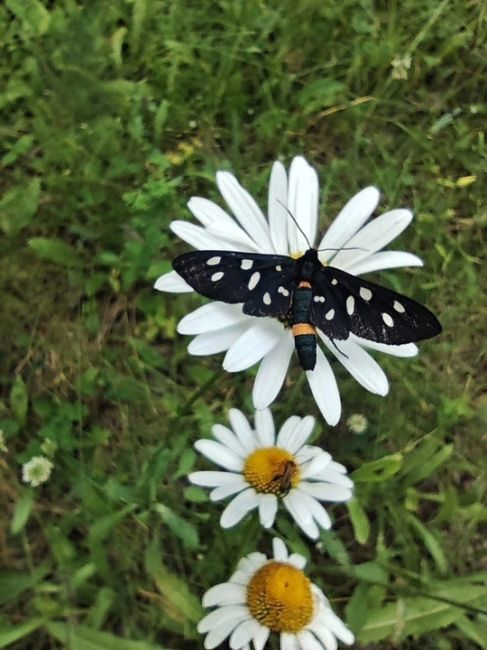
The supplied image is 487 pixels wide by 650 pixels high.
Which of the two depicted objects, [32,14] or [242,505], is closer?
[242,505]

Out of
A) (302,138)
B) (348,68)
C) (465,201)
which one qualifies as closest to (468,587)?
(465,201)

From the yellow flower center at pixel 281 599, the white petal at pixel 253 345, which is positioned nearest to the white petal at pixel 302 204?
the white petal at pixel 253 345

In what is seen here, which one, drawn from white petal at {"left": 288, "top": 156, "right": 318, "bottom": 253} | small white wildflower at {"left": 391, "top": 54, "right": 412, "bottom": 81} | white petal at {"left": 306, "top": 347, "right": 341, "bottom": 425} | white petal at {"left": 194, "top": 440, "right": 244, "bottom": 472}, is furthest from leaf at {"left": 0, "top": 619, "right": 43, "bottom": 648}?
small white wildflower at {"left": 391, "top": 54, "right": 412, "bottom": 81}

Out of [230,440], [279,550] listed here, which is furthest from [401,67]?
[279,550]

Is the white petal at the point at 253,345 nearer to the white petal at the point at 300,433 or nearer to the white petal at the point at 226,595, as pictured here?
the white petal at the point at 300,433

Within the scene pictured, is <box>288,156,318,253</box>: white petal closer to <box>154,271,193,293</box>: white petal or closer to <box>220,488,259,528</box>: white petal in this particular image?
<box>154,271,193,293</box>: white petal

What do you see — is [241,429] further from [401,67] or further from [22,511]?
[401,67]

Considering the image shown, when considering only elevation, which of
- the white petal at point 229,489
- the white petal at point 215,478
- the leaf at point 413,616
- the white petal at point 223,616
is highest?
the white petal at point 215,478
